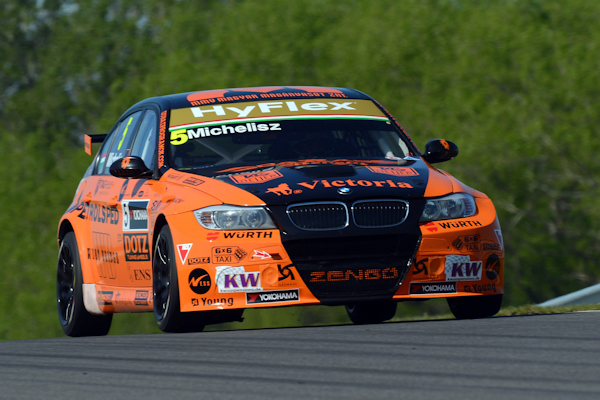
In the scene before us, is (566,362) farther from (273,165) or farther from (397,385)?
(273,165)

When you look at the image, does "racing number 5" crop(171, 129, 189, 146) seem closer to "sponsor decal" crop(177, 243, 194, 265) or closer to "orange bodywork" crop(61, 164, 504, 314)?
"orange bodywork" crop(61, 164, 504, 314)

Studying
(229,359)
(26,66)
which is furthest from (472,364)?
(26,66)

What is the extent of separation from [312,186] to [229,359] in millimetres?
1814

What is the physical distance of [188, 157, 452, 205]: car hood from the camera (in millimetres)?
7403

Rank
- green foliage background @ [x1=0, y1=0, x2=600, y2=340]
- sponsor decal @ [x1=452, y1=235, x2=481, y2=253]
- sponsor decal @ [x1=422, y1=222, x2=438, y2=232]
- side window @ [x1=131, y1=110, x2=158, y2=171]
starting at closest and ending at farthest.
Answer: sponsor decal @ [x1=422, y1=222, x2=438, y2=232], sponsor decal @ [x1=452, y1=235, x2=481, y2=253], side window @ [x1=131, y1=110, x2=158, y2=171], green foliage background @ [x1=0, y1=0, x2=600, y2=340]

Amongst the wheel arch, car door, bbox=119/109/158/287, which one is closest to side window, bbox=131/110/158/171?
car door, bbox=119/109/158/287

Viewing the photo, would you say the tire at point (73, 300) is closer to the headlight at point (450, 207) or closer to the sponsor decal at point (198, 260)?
the sponsor decal at point (198, 260)

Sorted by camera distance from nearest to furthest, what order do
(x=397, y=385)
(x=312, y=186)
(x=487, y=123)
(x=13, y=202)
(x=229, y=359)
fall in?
1. (x=397, y=385)
2. (x=229, y=359)
3. (x=312, y=186)
4. (x=487, y=123)
5. (x=13, y=202)

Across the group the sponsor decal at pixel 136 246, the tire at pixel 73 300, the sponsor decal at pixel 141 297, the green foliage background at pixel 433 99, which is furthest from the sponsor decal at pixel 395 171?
the green foliage background at pixel 433 99

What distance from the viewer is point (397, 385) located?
193 inches

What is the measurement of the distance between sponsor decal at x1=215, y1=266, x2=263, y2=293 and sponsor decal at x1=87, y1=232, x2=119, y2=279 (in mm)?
1604

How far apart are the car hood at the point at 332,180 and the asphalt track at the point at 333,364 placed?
82 centimetres

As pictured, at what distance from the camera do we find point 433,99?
40344 millimetres

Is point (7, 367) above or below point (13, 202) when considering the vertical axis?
above
